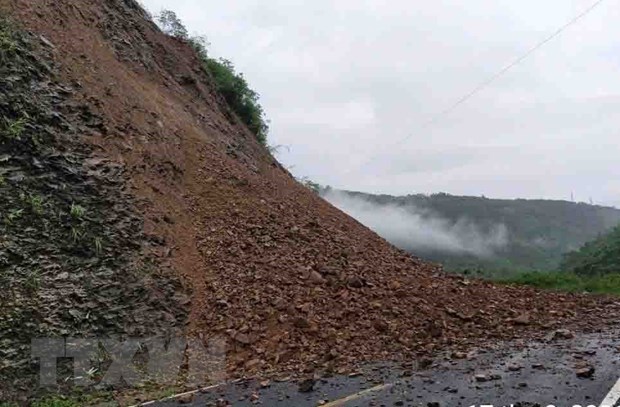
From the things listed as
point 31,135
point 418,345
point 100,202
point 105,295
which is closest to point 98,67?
point 31,135

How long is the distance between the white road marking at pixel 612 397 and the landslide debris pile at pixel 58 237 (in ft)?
14.3

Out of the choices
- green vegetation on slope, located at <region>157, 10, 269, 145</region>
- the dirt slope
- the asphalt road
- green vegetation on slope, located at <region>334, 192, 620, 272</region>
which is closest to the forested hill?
green vegetation on slope, located at <region>334, 192, 620, 272</region>

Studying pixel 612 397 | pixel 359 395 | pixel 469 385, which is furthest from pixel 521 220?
pixel 359 395

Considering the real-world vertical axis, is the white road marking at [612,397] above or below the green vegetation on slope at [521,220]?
below

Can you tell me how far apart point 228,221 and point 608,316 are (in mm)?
5557

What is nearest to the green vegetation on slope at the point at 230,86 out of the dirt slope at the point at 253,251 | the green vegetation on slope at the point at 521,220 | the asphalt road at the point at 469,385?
the dirt slope at the point at 253,251

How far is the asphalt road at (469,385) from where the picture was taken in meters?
4.16

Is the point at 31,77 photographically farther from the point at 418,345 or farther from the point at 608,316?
the point at 608,316

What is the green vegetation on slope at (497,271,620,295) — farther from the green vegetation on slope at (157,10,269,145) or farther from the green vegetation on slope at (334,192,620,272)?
the green vegetation on slope at (334,192,620,272)

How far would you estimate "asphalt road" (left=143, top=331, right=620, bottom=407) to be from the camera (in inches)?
164

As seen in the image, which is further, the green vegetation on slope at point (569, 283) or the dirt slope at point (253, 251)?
the green vegetation on slope at point (569, 283)

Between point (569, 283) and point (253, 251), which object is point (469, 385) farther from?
point (569, 283)

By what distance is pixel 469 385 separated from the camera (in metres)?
4.48

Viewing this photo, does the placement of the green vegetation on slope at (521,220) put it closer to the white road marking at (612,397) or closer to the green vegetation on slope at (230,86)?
the green vegetation on slope at (230,86)
